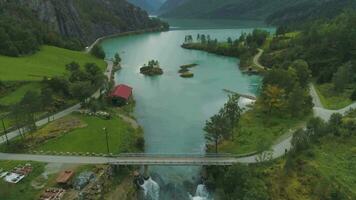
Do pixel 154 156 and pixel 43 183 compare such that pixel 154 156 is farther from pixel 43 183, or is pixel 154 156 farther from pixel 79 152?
pixel 43 183

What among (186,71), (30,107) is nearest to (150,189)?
(30,107)

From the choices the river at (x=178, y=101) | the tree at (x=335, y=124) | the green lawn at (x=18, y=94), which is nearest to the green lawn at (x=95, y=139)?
the river at (x=178, y=101)

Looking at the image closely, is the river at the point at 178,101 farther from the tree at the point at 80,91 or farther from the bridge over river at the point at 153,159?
the tree at the point at 80,91

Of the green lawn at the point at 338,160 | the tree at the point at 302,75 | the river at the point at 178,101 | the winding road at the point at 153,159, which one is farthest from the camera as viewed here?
the tree at the point at 302,75

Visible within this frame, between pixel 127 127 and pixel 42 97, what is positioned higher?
pixel 42 97

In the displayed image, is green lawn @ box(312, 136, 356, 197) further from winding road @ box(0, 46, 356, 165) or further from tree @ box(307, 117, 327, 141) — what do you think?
winding road @ box(0, 46, 356, 165)

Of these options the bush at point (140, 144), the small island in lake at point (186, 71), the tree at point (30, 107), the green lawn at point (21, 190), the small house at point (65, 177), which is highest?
the tree at point (30, 107)

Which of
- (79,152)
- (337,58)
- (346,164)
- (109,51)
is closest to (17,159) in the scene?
(79,152)

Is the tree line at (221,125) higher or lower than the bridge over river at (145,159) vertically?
higher
